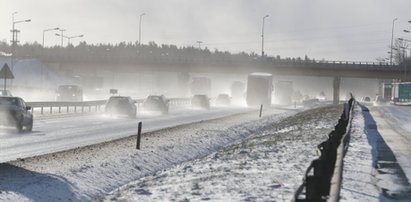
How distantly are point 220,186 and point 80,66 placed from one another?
4377 inches

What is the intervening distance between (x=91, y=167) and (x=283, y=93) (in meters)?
82.6

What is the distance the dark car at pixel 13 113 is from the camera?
94.5 feet

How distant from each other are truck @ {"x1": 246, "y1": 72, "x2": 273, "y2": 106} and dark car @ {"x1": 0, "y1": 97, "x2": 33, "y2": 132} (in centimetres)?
4557

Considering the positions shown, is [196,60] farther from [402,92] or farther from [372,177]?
[372,177]

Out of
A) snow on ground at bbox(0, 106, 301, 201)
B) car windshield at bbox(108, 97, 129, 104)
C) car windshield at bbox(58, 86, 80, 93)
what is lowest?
snow on ground at bbox(0, 106, 301, 201)

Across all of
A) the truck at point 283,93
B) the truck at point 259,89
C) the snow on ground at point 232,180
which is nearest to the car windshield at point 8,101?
the snow on ground at point 232,180

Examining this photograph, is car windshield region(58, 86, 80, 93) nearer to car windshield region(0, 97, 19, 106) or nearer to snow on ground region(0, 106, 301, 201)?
car windshield region(0, 97, 19, 106)

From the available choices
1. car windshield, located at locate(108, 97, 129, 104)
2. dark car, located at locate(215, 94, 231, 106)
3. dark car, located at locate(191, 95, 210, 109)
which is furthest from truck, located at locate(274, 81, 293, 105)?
car windshield, located at locate(108, 97, 129, 104)

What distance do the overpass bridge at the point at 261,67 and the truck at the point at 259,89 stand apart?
1279 inches

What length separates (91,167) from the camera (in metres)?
16.4

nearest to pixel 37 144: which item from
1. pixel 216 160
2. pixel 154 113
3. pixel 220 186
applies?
pixel 216 160

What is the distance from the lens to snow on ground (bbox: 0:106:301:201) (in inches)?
522

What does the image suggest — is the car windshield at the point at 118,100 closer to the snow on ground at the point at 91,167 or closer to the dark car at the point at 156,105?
the dark car at the point at 156,105

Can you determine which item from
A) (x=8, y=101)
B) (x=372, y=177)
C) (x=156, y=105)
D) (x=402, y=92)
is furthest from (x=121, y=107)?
(x=402, y=92)
